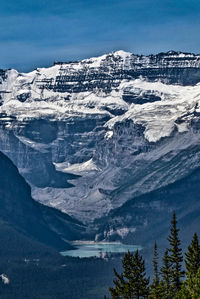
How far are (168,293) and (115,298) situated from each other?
5579 millimetres

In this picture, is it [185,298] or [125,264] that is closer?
[185,298]

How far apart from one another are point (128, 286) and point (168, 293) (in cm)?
516

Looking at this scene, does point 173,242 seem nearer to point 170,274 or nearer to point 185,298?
Result: point 170,274

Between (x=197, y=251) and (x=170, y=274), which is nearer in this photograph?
(x=197, y=251)

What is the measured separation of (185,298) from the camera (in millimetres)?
132125

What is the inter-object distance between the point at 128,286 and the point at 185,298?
797 cm

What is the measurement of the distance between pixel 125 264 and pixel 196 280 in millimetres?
10765

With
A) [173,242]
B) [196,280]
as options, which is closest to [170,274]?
[173,242]

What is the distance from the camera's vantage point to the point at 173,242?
477ft

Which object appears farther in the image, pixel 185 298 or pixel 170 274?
pixel 170 274

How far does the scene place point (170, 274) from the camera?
147m

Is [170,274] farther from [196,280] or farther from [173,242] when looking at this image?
[196,280]

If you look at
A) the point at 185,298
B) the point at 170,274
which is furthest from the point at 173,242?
the point at 185,298

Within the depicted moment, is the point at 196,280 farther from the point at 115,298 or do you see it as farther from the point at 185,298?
the point at 115,298
